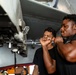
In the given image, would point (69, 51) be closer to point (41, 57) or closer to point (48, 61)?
point (48, 61)

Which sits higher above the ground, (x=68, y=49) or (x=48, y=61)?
(x=68, y=49)

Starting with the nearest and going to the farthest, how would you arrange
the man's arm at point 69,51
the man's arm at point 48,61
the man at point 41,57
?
the man's arm at point 69,51 → the man's arm at point 48,61 → the man at point 41,57

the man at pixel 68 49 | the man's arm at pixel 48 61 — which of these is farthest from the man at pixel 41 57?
the man at pixel 68 49

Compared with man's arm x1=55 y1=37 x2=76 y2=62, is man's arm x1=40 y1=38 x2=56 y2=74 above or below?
below

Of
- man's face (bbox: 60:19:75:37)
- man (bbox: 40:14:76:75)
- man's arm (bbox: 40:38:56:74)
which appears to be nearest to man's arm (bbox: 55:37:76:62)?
man (bbox: 40:14:76:75)

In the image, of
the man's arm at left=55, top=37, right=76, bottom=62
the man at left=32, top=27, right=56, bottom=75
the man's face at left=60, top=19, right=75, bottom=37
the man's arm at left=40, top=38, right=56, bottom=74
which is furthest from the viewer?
the man at left=32, top=27, right=56, bottom=75

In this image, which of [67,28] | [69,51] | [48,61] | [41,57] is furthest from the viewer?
[41,57]

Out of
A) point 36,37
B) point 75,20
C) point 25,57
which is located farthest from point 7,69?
point 75,20

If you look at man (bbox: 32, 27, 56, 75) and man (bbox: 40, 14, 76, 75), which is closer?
man (bbox: 40, 14, 76, 75)

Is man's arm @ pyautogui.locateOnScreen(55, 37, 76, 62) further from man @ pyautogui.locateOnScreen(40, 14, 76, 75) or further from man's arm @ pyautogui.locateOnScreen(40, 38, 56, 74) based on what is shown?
man's arm @ pyautogui.locateOnScreen(40, 38, 56, 74)

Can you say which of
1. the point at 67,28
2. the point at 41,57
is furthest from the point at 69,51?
the point at 41,57

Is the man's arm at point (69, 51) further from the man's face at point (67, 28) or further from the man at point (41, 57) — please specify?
the man at point (41, 57)

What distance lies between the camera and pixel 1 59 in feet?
15.4

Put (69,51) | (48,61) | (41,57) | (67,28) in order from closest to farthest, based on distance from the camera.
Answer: (69,51) → (67,28) → (48,61) → (41,57)
